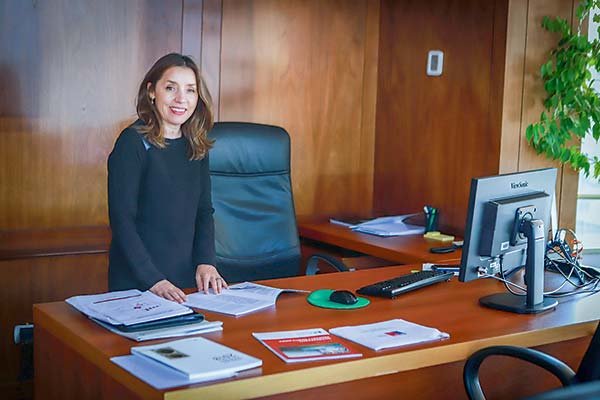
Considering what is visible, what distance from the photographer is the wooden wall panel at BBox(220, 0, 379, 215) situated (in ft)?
13.8

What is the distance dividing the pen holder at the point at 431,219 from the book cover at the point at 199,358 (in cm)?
210

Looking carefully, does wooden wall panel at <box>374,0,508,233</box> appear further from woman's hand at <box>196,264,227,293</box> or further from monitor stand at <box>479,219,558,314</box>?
woman's hand at <box>196,264,227,293</box>

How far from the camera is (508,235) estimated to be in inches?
102

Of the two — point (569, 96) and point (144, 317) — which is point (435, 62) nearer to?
point (569, 96)

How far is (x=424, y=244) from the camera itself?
376cm

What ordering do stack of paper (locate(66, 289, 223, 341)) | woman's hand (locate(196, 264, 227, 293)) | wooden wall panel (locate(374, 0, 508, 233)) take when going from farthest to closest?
wooden wall panel (locate(374, 0, 508, 233)) → woman's hand (locate(196, 264, 227, 293)) → stack of paper (locate(66, 289, 223, 341))

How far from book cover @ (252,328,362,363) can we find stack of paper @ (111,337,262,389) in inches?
3.9

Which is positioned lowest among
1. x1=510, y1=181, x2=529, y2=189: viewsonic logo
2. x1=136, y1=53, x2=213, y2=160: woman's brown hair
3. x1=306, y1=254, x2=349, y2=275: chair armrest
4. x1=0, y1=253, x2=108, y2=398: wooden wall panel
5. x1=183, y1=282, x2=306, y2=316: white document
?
x1=0, y1=253, x2=108, y2=398: wooden wall panel

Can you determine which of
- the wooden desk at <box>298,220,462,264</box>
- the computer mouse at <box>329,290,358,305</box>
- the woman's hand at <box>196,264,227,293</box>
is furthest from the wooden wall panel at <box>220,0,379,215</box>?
the computer mouse at <box>329,290,358,305</box>

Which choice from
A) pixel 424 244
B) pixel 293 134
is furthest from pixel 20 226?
pixel 424 244

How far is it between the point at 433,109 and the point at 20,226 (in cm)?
198

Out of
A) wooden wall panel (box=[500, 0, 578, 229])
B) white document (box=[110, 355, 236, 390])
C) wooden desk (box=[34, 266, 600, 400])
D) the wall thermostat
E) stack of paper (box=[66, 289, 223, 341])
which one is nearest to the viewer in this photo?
white document (box=[110, 355, 236, 390])

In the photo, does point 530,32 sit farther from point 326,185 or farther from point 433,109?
point 326,185

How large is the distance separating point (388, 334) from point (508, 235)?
560 mm
